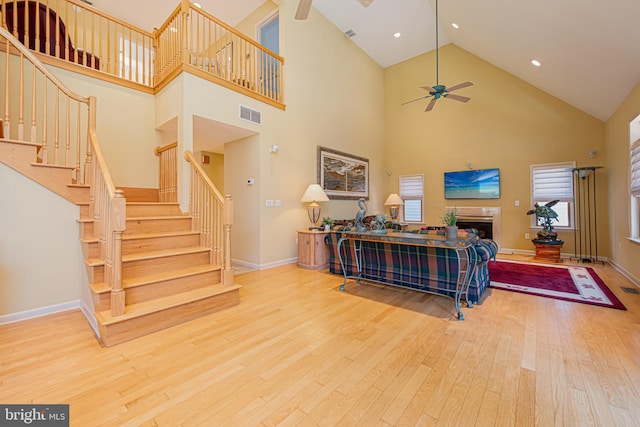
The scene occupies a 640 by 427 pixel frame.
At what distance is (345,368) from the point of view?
6.03 feet

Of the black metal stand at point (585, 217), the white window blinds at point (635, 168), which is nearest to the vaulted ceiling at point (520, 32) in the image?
the white window blinds at point (635, 168)

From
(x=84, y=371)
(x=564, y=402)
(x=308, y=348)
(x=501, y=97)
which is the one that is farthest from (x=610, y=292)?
(x=84, y=371)

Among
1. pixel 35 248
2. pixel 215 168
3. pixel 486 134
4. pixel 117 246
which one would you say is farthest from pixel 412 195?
pixel 35 248

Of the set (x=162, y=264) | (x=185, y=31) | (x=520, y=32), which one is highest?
(x=520, y=32)

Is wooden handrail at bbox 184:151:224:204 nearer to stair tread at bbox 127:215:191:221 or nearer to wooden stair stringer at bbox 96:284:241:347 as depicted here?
stair tread at bbox 127:215:191:221

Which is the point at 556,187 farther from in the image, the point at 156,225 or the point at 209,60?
the point at 156,225

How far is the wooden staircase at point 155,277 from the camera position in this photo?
2.30 m

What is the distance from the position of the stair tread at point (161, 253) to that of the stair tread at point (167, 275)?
0.19 metres

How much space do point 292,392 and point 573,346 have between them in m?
2.24

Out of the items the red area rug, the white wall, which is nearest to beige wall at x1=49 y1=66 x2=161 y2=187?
the white wall

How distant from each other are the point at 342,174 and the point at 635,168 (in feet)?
16.1

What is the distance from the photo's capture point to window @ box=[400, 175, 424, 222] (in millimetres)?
7625

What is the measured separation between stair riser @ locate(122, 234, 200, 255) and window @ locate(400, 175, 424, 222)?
20.0ft

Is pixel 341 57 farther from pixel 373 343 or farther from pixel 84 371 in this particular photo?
pixel 84 371
